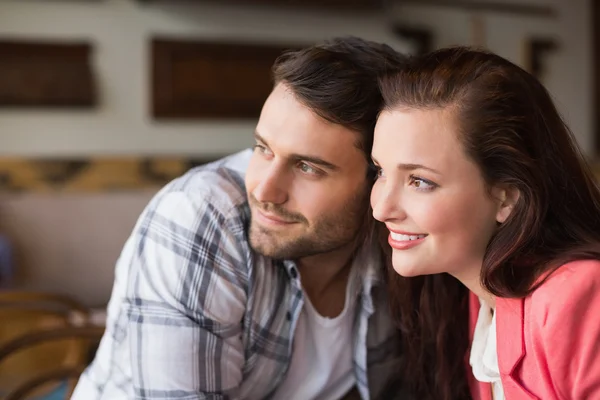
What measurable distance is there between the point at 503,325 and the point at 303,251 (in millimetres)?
425

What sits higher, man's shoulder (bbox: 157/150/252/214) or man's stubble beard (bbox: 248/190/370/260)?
man's shoulder (bbox: 157/150/252/214)

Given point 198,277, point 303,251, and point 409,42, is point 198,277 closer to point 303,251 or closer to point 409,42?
point 303,251

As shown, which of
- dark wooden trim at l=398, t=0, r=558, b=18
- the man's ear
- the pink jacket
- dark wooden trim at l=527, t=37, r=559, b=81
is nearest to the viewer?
the pink jacket

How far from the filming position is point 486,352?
1.18 m

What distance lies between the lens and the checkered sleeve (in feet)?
4.07

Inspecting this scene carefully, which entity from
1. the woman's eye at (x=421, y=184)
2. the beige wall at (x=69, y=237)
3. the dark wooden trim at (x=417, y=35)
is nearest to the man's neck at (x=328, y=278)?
the woman's eye at (x=421, y=184)

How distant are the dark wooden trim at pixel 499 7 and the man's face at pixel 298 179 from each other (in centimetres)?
260

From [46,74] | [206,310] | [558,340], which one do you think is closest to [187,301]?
[206,310]

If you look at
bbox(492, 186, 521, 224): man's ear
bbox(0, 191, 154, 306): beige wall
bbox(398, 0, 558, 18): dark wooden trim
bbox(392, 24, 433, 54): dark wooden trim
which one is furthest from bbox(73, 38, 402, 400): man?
bbox(398, 0, 558, 18): dark wooden trim

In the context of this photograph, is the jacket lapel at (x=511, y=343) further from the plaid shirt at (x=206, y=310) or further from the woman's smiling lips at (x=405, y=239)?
the plaid shirt at (x=206, y=310)

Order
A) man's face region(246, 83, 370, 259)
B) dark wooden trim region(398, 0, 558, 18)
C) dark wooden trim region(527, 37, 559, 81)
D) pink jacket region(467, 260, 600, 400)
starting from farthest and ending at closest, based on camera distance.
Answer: dark wooden trim region(527, 37, 559, 81) → dark wooden trim region(398, 0, 558, 18) → man's face region(246, 83, 370, 259) → pink jacket region(467, 260, 600, 400)

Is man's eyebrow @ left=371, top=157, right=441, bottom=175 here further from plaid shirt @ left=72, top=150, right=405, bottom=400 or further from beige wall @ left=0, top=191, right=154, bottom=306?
beige wall @ left=0, top=191, right=154, bottom=306

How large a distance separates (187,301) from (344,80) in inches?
19.7

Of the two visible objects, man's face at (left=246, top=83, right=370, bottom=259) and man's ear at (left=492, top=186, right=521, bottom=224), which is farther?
man's face at (left=246, top=83, right=370, bottom=259)
